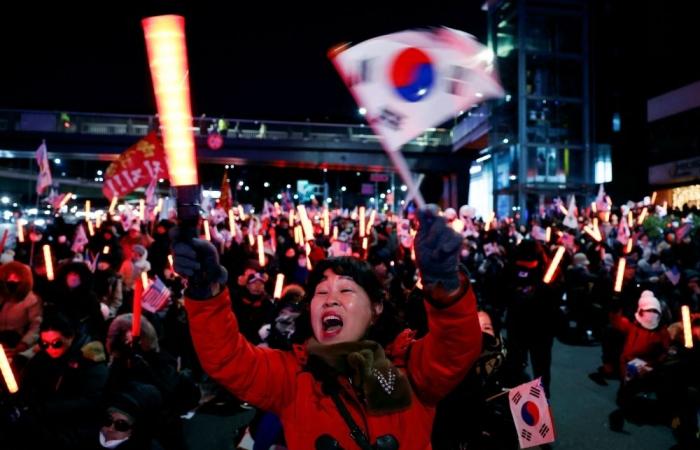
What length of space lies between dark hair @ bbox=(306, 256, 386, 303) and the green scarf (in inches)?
12.4

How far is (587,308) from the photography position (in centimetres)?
1057

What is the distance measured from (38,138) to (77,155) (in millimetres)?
1845

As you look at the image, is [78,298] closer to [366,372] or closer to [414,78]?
[366,372]

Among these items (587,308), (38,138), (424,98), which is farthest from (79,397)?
(38,138)

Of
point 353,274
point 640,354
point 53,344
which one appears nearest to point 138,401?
point 53,344

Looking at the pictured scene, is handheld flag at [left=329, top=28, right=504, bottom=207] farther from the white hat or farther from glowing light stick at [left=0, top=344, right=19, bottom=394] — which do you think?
the white hat

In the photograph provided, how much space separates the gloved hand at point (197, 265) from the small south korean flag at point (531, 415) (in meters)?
1.96

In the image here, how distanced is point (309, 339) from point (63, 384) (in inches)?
116

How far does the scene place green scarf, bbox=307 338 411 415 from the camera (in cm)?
198

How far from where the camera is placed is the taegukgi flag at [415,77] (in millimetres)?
2100

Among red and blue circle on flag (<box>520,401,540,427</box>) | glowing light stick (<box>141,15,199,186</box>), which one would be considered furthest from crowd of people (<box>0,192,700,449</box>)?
glowing light stick (<box>141,15,199,186</box>)

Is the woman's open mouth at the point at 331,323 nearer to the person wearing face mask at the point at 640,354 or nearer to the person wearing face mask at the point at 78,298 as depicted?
the person wearing face mask at the point at 78,298

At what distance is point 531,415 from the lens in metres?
3.11

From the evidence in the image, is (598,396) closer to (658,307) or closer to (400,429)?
(658,307)
